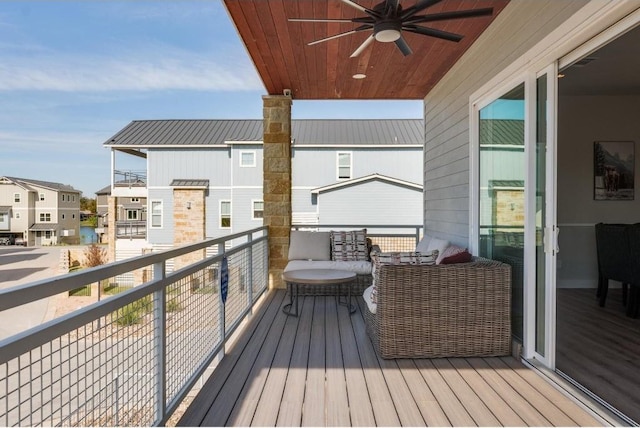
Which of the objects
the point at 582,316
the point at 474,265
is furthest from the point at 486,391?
the point at 582,316

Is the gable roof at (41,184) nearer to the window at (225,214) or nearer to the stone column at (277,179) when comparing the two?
the window at (225,214)

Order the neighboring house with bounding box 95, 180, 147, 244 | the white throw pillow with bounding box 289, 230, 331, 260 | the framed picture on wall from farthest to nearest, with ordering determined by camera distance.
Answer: the neighboring house with bounding box 95, 180, 147, 244 < the white throw pillow with bounding box 289, 230, 331, 260 < the framed picture on wall

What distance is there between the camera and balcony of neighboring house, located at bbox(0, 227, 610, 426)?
1.38 metres

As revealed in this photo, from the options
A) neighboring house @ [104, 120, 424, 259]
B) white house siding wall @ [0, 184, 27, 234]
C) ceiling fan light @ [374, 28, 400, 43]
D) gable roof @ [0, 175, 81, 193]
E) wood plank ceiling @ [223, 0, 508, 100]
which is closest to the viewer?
ceiling fan light @ [374, 28, 400, 43]

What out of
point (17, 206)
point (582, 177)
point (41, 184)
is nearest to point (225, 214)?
point (582, 177)

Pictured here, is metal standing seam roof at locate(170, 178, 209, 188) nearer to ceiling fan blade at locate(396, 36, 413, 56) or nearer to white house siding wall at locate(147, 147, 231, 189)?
white house siding wall at locate(147, 147, 231, 189)

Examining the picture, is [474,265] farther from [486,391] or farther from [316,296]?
[316,296]

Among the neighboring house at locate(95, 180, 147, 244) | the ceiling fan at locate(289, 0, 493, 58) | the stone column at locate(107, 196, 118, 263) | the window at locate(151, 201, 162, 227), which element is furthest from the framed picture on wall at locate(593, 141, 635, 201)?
the stone column at locate(107, 196, 118, 263)

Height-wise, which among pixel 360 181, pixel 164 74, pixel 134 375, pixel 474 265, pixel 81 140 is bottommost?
pixel 134 375

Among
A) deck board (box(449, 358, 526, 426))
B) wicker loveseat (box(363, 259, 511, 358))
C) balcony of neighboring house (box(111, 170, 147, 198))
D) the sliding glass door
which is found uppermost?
balcony of neighboring house (box(111, 170, 147, 198))

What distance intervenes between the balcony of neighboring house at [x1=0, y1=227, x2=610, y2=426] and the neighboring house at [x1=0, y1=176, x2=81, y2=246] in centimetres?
3491

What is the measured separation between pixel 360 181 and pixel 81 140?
32.3 metres

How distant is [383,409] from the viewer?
2.24 metres

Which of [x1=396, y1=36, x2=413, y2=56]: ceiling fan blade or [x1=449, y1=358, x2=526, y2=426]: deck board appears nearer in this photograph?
[x1=449, y1=358, x2=526, y2=426]: deck board
